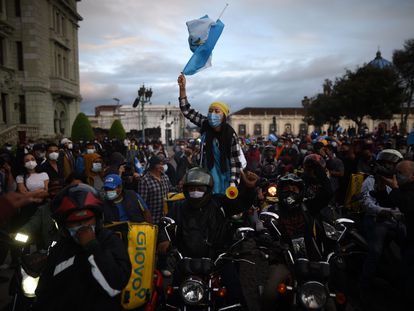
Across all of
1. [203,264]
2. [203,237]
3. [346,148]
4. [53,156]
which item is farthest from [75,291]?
[346,148]

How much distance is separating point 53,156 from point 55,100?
33.3 m

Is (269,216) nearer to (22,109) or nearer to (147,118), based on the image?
(22,109)

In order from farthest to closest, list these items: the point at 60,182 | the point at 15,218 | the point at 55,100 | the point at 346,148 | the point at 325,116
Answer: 1. the point at 325,116
2. the point at 55,100
3. the point at 346,148
4. the point at 15,218
5. the point at 60,182

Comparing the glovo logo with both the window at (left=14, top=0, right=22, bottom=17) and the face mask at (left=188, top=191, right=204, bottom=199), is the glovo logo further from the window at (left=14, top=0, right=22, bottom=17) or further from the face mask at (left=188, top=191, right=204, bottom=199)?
the window at (left=14, top=0, right=22, bottom=17)

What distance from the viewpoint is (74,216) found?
2.40m

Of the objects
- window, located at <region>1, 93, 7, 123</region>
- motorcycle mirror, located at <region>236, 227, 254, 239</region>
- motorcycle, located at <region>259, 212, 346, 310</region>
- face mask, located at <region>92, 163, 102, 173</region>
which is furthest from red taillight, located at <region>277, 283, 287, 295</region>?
window, located at <region>1, 93, 7, 123</region>

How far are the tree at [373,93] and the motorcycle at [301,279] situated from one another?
127 feet

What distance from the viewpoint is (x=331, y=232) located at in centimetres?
389

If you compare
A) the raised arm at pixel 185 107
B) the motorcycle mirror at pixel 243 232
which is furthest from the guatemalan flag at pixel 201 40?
the motorcycle mirror at pixel 243 232

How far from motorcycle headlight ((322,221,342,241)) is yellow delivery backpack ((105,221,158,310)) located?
6.34ft

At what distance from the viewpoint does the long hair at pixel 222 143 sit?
4.66 metres

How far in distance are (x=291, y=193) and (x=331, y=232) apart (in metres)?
0.57

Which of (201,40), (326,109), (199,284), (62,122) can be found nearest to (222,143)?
(201,40)

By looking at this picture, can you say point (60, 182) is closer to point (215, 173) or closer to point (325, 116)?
point (215, 173)
